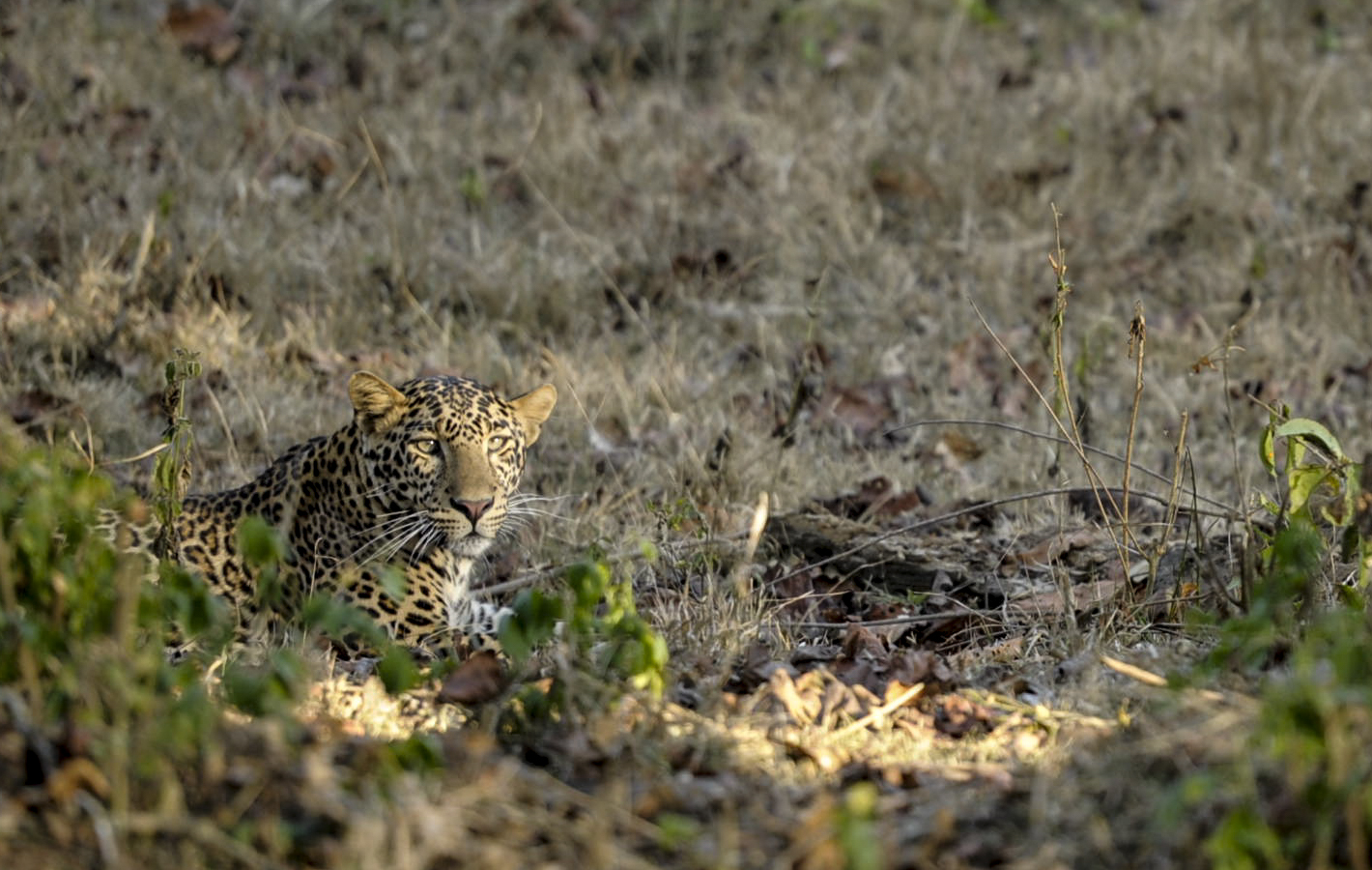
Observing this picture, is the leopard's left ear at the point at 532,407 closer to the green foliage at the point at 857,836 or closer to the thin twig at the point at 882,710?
the thin twig at the point at 882,710

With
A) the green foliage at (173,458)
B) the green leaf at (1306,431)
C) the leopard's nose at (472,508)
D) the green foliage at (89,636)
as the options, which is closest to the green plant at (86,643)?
the green foliage at (89,636)

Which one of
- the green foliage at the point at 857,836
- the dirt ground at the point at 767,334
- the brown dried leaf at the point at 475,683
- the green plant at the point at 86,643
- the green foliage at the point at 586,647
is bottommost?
the dirt ground at the point at 767,334

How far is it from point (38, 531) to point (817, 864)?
1511 millimetres

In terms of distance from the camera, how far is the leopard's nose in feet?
18.1

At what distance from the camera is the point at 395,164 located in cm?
979

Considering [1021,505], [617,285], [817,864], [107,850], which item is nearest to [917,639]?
[1021,505]

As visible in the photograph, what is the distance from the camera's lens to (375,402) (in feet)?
18.3

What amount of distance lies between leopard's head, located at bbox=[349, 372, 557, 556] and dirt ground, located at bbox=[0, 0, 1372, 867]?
1.35 ft

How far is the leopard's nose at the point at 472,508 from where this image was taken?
5.51m

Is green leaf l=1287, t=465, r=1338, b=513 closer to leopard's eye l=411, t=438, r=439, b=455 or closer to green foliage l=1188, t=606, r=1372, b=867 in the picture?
green foliage l=1188, t=606, r=1372, b=867

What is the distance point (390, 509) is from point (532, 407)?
581mm

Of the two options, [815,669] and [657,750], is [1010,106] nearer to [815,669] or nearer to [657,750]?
[815,669]

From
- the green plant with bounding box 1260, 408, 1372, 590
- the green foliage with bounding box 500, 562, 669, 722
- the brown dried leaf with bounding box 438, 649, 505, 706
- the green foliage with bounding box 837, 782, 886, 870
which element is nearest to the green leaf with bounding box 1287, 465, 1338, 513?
the green plant with bounding box 1260, 408, 1372, 590

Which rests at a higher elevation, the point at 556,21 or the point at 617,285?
the point at 556,21
